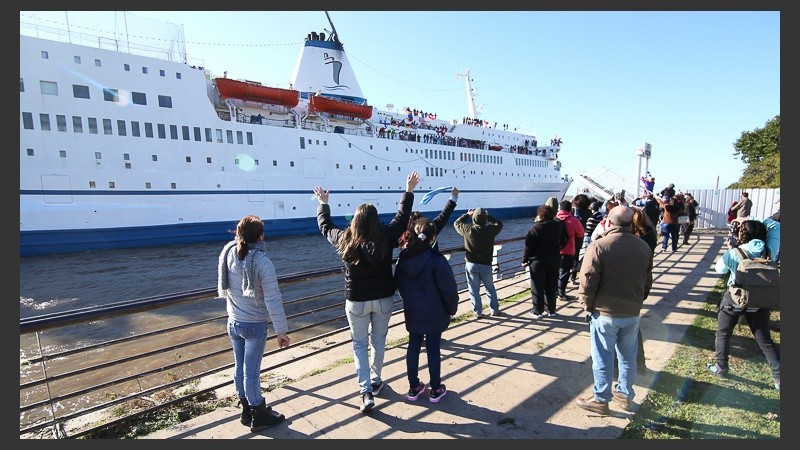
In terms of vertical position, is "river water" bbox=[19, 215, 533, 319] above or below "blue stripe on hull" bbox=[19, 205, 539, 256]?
below

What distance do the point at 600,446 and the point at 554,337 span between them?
1777mm

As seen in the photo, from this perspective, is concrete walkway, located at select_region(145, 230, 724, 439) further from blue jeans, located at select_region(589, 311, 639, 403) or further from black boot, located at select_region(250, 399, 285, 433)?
blue jeans, located at select_region(589, 311, 639, 403)

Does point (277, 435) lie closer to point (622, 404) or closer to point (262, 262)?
point (262, 262)

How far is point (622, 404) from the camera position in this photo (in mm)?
2674

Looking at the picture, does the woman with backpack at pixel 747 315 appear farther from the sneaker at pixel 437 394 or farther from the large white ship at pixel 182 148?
Answer: the large white ship at pixel 182 148

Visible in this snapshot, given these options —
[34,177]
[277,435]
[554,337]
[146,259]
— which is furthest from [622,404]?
[34,177]

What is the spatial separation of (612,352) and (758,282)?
1.43 meters

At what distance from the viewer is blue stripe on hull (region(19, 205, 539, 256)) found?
1589 centimetres

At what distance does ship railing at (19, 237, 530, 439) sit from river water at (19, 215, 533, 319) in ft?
8.83

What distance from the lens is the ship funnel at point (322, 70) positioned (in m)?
26.0

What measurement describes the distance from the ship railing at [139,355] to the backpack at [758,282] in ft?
8.33

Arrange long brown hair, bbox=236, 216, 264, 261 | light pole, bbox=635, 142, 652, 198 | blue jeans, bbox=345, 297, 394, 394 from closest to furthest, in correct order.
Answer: long brown hair, bbox=236, 216, 264, 261
blue jeans, bbox=345, 297, 394, 394
light pole, bbox=635, 142, 652, 198

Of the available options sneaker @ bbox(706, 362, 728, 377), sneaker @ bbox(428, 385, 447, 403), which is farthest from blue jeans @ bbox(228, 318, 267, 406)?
sneaker @ bbox(706, 362, 728, 377)

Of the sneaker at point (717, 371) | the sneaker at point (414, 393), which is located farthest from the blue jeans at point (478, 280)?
the sneaker at point (717, 371)
